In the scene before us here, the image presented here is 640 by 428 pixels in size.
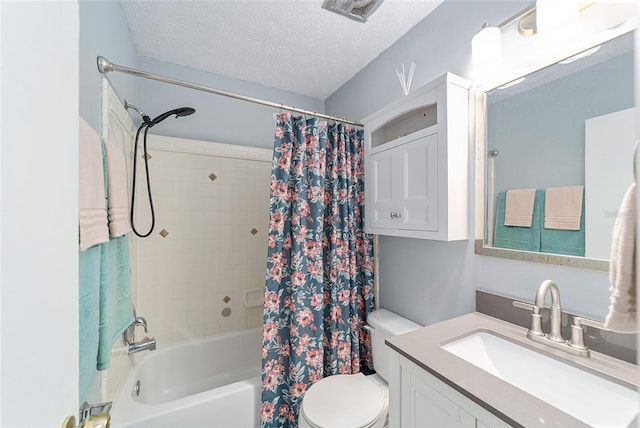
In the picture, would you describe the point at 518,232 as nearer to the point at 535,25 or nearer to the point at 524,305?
the point at 524,305

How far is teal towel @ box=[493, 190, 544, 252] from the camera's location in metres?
1.03

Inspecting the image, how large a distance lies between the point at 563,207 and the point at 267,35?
1787 mm

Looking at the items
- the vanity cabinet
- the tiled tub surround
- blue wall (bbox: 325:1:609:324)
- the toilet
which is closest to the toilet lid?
the toilet

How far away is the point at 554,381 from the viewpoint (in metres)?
0.81

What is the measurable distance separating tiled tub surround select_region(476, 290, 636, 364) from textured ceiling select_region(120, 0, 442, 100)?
60.8 inches

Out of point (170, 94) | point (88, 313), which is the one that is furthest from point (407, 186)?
point (170, 94)

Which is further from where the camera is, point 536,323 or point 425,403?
point 536,323

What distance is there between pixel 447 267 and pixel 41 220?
4.88ft

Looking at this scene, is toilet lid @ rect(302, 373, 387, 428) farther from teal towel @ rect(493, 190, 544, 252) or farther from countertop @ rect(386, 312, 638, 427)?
teal towel @ rect(493, 190, 544, 252)

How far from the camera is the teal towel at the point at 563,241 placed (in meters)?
0.91

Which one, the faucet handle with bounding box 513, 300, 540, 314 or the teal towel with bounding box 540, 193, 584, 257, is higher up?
the teal towel with bounding box 540, 193, 584, 257

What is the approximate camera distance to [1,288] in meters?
0.25

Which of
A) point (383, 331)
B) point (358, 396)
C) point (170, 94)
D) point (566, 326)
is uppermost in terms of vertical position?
point (170, 94)

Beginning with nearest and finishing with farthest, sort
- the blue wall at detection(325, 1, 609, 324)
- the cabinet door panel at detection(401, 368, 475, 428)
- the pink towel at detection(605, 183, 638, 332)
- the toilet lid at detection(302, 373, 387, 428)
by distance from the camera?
the pink towel at detection(605, 183, 638, 332) → the cabinet door panel at detection(401, 368, 475, 428) → the blue wall at detection(325, 1, 609, 324) → the toilet lid at detection(302, 373, 387, 428)
